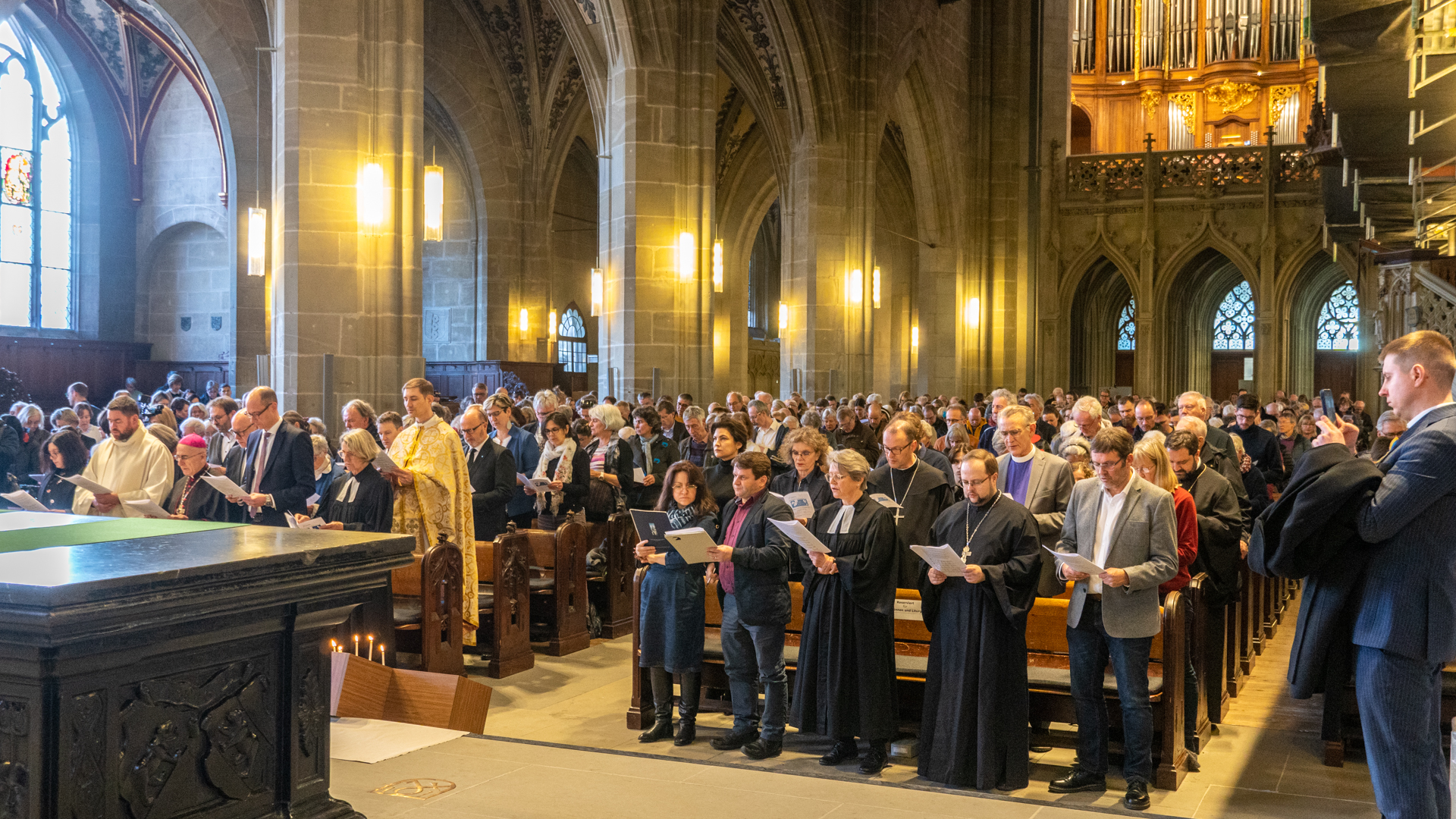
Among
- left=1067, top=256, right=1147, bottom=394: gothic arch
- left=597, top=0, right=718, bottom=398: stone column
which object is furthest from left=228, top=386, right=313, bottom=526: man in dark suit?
left=1067, top=256, right=1147, bottom=394: gothic arch

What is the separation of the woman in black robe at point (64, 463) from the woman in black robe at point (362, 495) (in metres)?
2.23

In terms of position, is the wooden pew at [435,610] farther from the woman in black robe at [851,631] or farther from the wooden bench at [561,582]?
the woman in black robe at [851,631]

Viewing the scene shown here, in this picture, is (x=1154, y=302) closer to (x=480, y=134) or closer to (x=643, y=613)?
(x=480, y=134)

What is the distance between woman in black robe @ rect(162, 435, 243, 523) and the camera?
23.2 ft

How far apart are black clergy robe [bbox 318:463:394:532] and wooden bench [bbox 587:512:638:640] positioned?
2140 mm

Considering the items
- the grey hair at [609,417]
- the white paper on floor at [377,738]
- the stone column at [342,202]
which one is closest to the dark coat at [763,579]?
the white paper on floor at [377,738]

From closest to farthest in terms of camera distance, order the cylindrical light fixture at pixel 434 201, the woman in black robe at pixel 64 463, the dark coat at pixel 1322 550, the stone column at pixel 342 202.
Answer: the dark coat at pixel 1322 550, the woman in black robe at pixel 64 463, the stone column at pixel 342 202, the cylindrical light fixture at pixel 434 201

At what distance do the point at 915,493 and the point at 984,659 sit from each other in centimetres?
Answer: 143

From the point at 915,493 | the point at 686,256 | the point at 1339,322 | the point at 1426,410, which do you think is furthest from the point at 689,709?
the point at 1339,322

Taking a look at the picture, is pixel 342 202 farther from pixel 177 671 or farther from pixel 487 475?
pixel 177 671

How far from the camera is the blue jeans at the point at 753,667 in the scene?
5.70m

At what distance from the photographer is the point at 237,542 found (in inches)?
111

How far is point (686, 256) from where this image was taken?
1549cm

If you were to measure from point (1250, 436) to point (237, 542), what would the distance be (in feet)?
30.5
